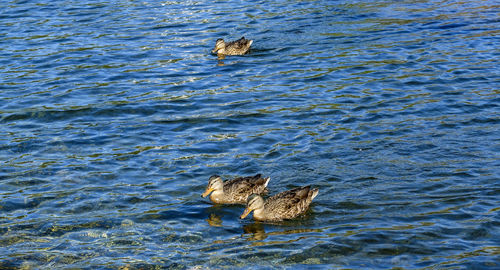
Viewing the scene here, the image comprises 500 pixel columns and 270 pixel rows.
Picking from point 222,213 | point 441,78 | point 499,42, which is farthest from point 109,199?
point 499,42

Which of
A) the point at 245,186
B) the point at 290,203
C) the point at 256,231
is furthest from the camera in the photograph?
the point at 245,186

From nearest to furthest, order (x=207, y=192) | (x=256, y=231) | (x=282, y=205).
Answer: (x=256, y=231) < (x=282, y=205) < (x=207, y=192)

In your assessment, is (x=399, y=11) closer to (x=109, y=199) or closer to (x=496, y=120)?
(x=496, y=120)

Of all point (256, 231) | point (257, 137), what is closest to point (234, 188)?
point (256, 231)

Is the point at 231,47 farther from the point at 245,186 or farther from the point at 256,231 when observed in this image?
the point at 256,231

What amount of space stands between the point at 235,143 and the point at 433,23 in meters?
10.6

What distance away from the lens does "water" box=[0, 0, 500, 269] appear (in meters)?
10.5

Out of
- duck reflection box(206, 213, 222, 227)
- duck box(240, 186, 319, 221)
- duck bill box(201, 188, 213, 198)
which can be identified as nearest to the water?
duck reflection box(206, 213, 222, 227)

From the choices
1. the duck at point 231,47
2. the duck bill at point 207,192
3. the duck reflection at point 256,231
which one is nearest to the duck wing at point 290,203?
the duck reflection at point 256,231

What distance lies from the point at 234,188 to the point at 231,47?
8.68 metres

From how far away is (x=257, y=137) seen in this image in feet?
48.1

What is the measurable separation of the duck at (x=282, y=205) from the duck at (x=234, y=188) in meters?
0.46

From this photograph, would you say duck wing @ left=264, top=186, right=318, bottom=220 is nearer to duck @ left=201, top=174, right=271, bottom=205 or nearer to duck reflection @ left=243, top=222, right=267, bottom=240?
duck reflection @ left=243, top=222, right=267, bottom=240

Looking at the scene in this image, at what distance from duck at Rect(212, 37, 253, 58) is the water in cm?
38
